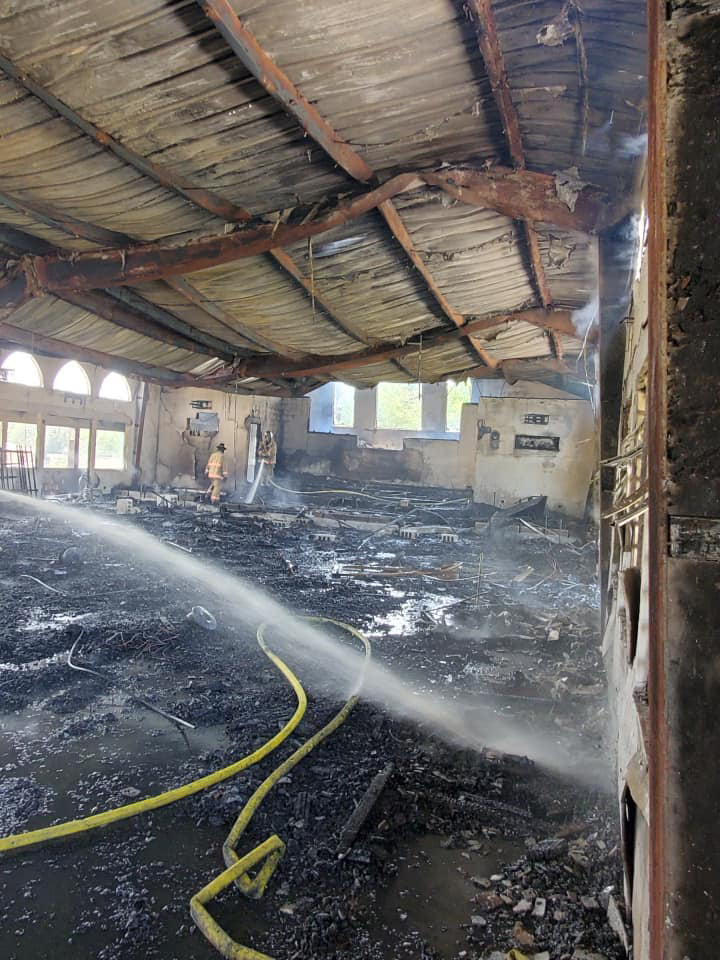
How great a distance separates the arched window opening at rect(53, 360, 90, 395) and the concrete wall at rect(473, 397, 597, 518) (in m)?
13.1

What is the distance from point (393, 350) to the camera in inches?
298

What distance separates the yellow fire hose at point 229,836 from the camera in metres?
1.95

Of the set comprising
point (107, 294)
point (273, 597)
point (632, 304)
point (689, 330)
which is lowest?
point (273, 597)

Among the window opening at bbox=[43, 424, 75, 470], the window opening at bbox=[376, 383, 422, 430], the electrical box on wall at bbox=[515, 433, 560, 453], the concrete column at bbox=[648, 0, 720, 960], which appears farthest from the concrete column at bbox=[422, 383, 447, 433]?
the concrete column at bbox=[648, 0, 720, 960]

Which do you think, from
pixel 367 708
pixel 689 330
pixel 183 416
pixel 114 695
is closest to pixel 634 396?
pixel 689 330

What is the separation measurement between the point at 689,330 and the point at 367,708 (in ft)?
11.2

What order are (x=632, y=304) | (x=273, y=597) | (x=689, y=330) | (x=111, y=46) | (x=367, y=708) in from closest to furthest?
(x=689, y=330) < (x=111, y=46) < (x=367, y=708) < (x=632, y=304) < (x=273, y=597)

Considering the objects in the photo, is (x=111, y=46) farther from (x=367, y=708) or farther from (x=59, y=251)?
(x=367, y=708)

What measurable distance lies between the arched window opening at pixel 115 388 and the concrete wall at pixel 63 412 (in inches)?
6.7

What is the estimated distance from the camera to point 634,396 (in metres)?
3.53

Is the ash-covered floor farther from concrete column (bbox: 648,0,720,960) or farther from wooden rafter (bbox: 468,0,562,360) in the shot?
wooden rafter (bbox: 468,0,562,360)

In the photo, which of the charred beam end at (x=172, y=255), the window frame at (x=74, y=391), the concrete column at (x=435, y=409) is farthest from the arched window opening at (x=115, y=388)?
the concrete column at (x=435, y=409)

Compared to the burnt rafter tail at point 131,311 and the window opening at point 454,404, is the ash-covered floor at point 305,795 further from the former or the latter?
the window opening at point 454,404

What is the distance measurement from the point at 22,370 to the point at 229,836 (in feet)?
56.6
